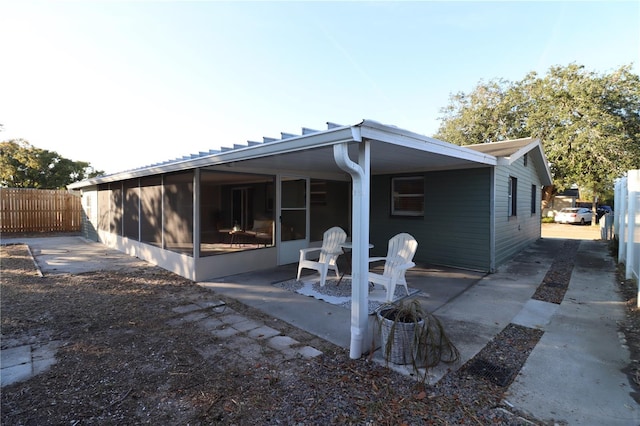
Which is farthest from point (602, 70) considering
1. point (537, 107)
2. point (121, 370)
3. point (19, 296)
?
point (19, 296)

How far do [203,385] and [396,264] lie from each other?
2.98m

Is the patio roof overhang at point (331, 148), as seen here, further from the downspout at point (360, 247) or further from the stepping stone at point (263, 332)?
the stepping stone at point (263, 332)

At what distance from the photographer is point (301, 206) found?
723 centimetres

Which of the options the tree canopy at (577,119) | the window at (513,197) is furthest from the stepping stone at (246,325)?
the tree canopy at (577,119)

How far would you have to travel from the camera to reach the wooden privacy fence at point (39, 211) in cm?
1284

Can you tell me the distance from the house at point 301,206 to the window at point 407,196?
0.9 inches

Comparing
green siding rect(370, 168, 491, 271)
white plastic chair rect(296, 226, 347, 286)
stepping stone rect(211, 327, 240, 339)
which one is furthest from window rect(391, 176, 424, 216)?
stepping stone rect(211, 327, 240, 339)

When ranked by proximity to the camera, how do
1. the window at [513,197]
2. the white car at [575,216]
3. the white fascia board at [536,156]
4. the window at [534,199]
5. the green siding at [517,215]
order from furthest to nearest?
the white car at [575,216] < the window at [534,199] < the window at [513,197] < the green siding at [517,215] < the white fascia board at [536,156]

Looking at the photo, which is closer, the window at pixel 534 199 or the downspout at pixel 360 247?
the downspout at pixel 360 247

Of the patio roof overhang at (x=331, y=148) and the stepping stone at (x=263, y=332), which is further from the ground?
the patio roof overhang at (x=331, y=148)

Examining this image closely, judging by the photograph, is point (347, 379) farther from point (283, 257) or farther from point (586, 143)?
point (586, 143)

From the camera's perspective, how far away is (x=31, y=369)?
268 centimetres

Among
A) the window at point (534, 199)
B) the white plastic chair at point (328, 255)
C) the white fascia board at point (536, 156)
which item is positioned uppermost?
the white fascia board at point (536, 156)

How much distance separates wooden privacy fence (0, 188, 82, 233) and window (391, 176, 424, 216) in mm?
13510
